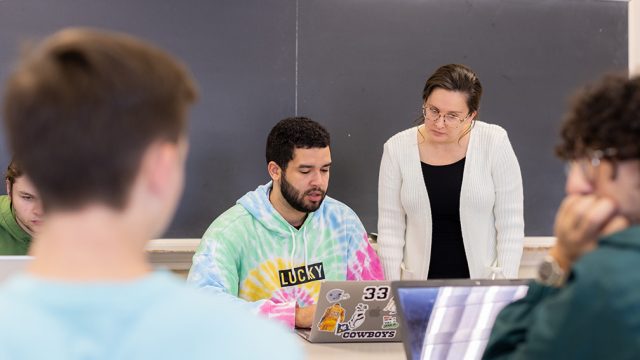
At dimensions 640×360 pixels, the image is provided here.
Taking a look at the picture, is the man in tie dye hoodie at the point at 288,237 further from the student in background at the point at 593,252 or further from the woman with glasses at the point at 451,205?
the student in background at the point at 593,252

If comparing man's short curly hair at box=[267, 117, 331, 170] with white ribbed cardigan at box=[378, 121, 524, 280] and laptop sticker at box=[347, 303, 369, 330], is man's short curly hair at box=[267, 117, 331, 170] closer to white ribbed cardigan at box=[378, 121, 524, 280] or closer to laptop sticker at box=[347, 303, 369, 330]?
white ribbed cardigan at box=[378, 121, 524, 280]

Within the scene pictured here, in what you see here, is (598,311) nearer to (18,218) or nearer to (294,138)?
(294,138)

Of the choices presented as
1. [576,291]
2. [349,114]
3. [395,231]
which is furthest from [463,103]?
[576,291]

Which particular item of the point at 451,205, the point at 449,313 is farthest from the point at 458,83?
the point at 449,313

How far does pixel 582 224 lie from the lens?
105 centimetres

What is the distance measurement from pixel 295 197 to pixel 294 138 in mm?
223

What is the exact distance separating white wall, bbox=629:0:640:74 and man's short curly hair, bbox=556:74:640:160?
301 cm

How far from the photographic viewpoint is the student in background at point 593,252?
89cm

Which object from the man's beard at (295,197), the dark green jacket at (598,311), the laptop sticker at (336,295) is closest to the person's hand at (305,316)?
the laptop sticker at (336,295)

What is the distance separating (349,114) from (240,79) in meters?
0.52

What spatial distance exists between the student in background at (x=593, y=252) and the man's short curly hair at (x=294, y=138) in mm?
1661

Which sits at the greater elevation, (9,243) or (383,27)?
(383,27)

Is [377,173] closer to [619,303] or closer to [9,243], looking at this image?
[9,243]

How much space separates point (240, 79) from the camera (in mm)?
3393
